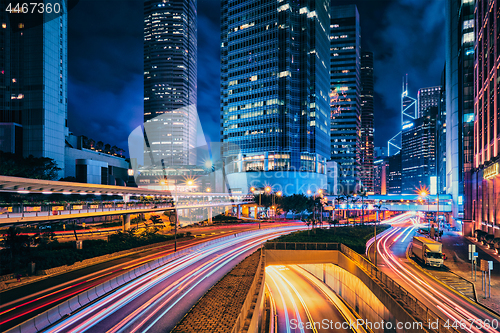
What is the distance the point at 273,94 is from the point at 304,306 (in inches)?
Result: 4117

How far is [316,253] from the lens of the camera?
3531 cm

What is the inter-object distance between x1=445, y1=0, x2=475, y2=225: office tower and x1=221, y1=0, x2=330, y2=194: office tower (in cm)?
5246

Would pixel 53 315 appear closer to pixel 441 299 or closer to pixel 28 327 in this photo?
pixel 28 327

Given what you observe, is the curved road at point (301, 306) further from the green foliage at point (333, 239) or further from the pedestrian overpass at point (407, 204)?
the pedestrian overpass at point (407, 204)

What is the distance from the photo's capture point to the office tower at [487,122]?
49344mm

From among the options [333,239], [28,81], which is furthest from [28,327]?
[28,81]

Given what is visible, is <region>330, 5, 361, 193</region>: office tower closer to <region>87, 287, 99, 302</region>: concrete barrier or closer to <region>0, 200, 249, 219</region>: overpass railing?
<region>0, 200, 249, 219</region>: overpass railing

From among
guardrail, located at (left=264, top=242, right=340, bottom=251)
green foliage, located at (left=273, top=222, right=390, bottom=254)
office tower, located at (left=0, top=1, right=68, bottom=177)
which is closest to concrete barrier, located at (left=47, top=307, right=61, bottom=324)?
guardrail, located at (left=264, top=242, right=340, bottom=251)

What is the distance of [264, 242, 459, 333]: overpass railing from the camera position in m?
16.2

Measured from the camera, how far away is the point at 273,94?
407 ft

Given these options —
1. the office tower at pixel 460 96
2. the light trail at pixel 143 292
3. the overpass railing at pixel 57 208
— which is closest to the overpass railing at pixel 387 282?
the light trail at pixel 143 292

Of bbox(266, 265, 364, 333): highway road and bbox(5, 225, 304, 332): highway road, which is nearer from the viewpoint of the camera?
bbox(5, 225, 304, 332): highway road

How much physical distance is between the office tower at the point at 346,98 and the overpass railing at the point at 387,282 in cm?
15955

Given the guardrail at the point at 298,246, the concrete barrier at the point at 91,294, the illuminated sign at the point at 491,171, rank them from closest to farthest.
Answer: the concrete barrier at the point at 91,294
the guardrail at the point at 298,246
the illuminated sign at the point at 491,171
